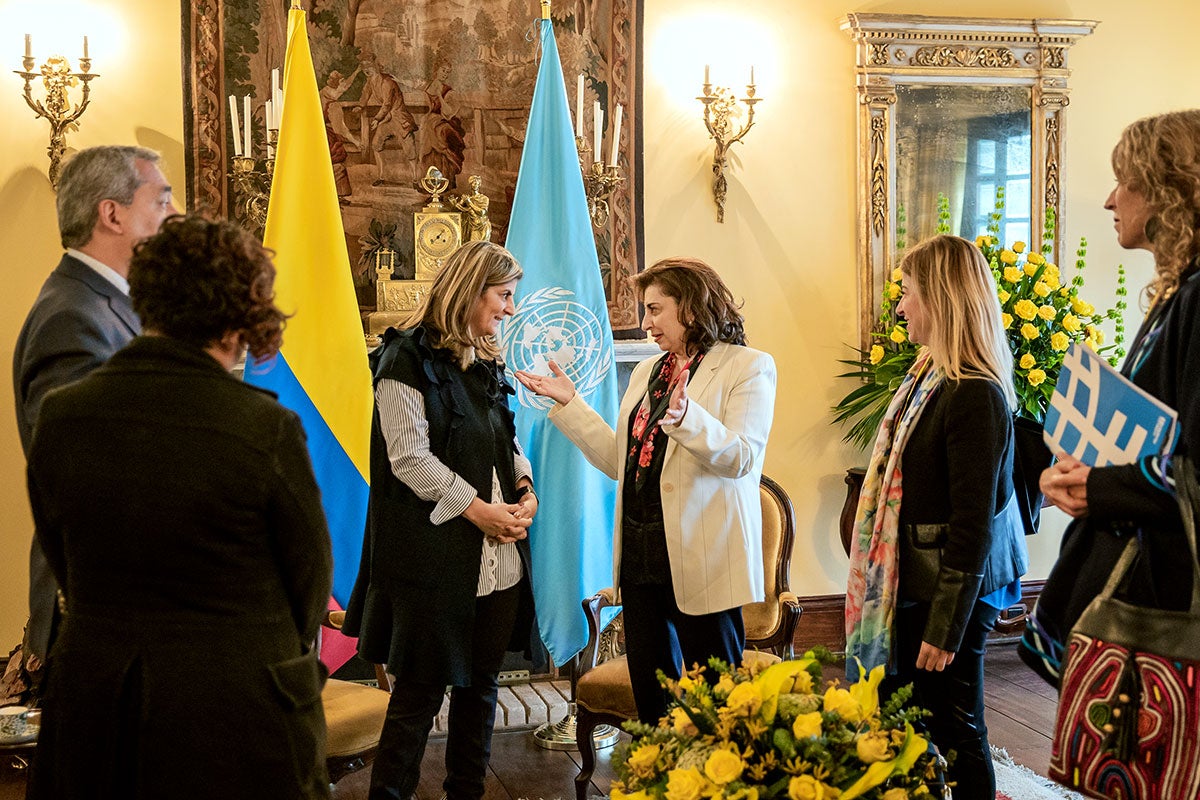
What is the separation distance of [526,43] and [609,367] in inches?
54.5

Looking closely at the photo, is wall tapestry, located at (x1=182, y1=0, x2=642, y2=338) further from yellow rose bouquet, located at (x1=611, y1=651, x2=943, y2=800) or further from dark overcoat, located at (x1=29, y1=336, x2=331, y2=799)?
yellow rose bouquet, located at (x1=611, y1=651, x2=943, y2=800)

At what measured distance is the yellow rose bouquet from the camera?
1.48 m

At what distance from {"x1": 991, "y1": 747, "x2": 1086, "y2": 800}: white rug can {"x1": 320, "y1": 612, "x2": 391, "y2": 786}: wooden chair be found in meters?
1.76

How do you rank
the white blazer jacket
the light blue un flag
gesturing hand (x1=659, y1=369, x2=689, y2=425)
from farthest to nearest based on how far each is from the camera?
the light blue un flag
the white blazer jacket
gesturing hand (x1=659, y1=369, x2=689, y2=425)

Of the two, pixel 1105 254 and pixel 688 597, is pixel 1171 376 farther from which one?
pixel 1105 254

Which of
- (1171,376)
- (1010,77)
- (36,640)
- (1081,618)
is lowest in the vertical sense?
(36,640)

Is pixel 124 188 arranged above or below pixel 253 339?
above

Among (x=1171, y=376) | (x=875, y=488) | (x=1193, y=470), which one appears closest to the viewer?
(x=1193, y=470)

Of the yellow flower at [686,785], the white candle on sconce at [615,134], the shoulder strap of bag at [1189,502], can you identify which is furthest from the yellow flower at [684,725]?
the white candle on sconce at [615,134]

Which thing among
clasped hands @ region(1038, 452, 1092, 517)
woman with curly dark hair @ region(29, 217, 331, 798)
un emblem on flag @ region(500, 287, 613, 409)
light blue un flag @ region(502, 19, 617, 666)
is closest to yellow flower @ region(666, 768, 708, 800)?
woman with curly dark hair @ region(29, 217, 331, 798)

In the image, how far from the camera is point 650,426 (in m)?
2.81

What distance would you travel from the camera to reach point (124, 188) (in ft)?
7.05

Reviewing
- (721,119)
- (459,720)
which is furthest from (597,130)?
(459,720)

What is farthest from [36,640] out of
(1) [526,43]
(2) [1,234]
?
(1) [526,43]
